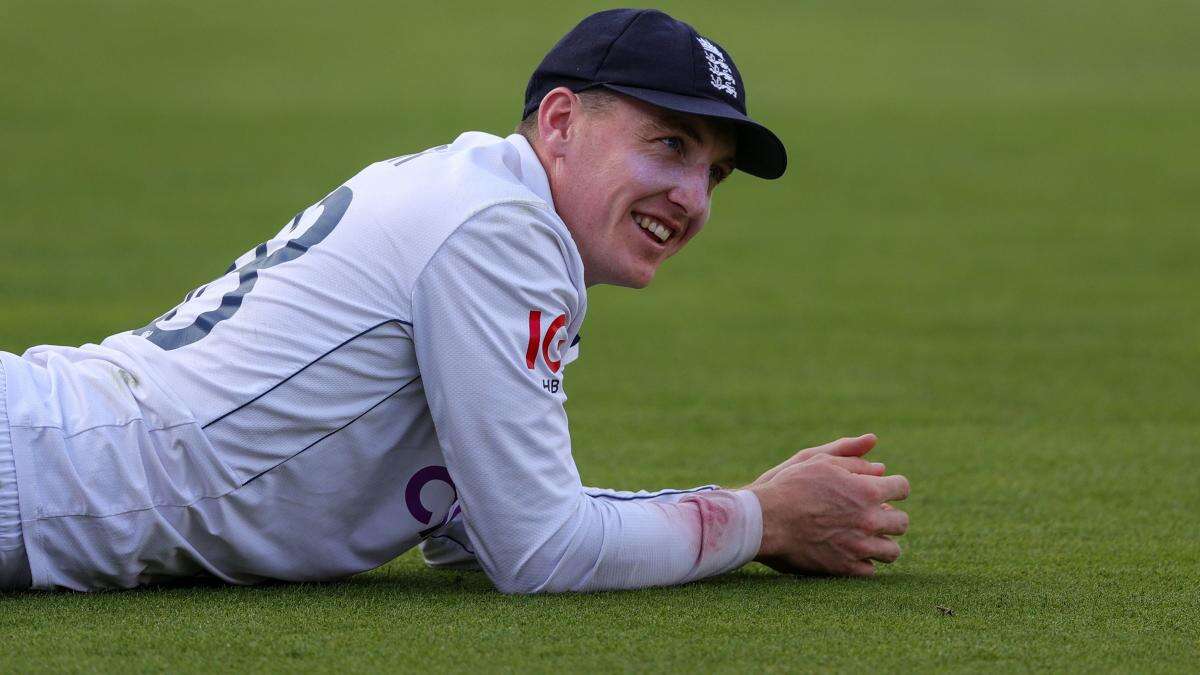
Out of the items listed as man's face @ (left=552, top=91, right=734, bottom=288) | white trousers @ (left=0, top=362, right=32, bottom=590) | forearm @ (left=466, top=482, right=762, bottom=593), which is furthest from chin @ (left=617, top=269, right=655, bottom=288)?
white trousers @ (left=0, top=362, right=32, bottom=590)

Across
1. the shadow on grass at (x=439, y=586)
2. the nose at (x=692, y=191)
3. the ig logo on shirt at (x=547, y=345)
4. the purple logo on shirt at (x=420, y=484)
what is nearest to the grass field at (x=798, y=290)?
the shadow on grass at (x=439, y=586)

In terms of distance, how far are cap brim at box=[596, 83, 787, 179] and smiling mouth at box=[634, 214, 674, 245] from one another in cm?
19

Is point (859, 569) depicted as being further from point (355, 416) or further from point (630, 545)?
point (355, 416)

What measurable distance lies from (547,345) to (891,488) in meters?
0.70

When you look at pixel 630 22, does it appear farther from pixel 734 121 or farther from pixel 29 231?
pixel 29 231

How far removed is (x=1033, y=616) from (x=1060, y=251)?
25.6 ft

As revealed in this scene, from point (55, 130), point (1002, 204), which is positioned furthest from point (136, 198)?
point (1002, 204)

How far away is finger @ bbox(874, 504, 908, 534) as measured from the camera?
2.76 m

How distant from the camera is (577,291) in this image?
103 inches

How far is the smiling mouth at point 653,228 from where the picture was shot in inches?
105

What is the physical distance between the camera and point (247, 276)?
2.65 meters

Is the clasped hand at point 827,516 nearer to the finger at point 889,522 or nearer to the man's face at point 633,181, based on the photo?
the finger at point 889,522

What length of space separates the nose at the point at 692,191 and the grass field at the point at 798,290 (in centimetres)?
64

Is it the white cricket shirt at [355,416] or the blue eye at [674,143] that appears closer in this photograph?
the white cricket shirt at [355,416]
